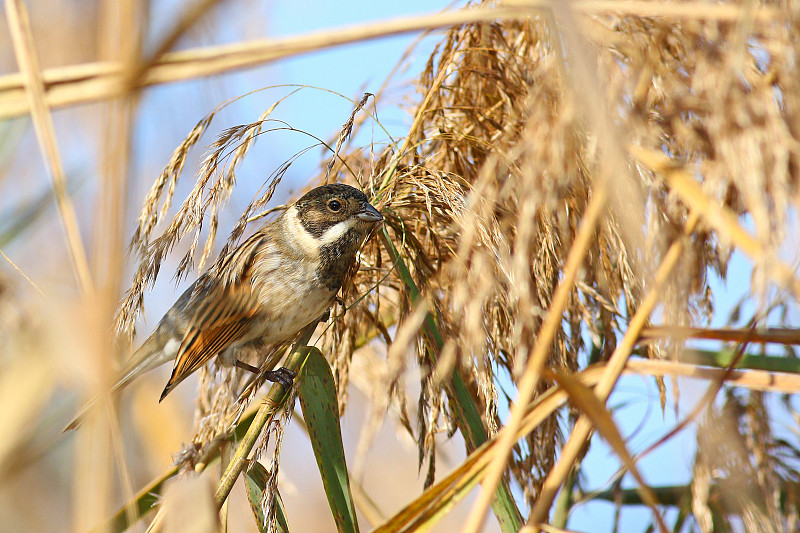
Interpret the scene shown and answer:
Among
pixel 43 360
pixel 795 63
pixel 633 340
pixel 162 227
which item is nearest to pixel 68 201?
pixel 43 360

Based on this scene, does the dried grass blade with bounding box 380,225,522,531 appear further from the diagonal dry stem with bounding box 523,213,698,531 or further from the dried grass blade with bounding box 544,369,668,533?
the dried grass blade with bounding box 544,369,668,533

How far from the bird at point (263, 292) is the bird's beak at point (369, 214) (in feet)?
1.18

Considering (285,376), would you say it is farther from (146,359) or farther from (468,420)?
(146,359)

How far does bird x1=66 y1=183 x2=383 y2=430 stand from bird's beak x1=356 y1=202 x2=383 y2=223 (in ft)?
1.18

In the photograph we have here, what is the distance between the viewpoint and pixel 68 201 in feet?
3.39

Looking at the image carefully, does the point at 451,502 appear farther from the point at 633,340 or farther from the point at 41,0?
the point at 41,0

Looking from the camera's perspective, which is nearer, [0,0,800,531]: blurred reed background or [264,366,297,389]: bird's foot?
[0,0,800,531]: blurred reed background

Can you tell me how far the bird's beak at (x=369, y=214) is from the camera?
186cm

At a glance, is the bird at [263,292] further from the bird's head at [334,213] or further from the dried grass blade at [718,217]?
the dried grass blade at [718,217]

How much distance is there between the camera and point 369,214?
194 centimetres

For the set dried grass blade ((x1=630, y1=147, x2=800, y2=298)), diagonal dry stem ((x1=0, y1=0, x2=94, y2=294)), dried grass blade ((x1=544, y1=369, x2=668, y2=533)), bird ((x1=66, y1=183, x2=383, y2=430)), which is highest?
bird ((x1=66, y1=183, x2=383, y2=430))

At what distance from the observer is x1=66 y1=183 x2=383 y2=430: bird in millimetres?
2598

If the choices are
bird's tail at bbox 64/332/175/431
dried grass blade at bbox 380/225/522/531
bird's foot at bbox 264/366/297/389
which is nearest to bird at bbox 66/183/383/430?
bird's tail at bbox 64/332/175/431

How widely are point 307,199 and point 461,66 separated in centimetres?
85
